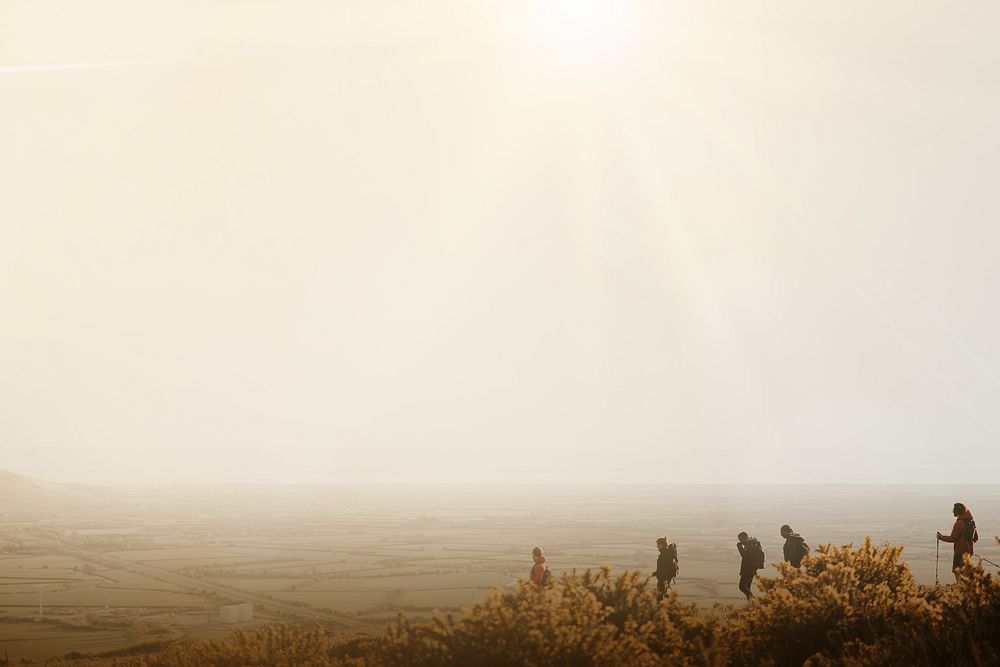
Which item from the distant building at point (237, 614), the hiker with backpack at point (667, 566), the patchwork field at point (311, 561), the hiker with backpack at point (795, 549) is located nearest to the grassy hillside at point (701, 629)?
the hiker with backpack at point (795, 549)

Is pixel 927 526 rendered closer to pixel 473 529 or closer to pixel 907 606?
pixel 473 529

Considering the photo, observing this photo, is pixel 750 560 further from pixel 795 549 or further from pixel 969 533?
pixel 969 533

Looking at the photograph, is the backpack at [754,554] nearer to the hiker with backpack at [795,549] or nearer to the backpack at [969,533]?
the hiker with backpack at [795,549]

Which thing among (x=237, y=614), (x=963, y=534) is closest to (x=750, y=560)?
(x=963, y=534)

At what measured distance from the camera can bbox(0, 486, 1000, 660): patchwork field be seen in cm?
5900

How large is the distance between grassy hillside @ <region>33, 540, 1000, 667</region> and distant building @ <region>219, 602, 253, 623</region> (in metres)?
44.7

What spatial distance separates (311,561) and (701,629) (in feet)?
319

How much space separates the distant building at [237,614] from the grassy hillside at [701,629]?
4470 cm

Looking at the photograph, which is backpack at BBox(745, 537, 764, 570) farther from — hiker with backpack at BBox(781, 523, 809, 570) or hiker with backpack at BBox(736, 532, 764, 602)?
hiker with backpack at BBox(781, 523, 809, 570)

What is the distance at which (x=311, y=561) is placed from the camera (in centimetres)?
10506

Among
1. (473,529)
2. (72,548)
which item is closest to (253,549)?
(72,548)

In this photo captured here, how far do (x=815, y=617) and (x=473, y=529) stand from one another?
154m

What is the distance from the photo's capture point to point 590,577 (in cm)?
1301

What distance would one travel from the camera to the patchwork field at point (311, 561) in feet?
194
